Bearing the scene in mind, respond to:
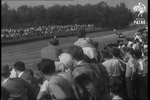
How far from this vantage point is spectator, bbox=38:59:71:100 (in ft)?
11.8

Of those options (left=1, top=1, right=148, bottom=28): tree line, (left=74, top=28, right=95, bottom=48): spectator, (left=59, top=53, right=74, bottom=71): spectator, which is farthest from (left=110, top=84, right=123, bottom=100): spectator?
(left=1, top=1, right=148, bottom=28): tree line

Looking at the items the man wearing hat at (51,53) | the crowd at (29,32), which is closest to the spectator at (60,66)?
the man wearing hat at (51,53)

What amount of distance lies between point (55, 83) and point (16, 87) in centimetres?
60

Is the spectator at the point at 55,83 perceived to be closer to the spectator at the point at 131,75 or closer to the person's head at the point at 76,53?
the person's head at the point at 76,53

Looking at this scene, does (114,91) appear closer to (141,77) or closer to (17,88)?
(141,77)

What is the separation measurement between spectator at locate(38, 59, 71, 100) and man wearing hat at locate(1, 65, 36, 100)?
0.39 m

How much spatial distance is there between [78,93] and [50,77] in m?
0.37

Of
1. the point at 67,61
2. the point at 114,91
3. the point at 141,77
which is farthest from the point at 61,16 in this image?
the point at 67,61

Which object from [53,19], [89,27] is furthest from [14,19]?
[89,27]

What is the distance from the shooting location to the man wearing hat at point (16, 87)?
3.97 m

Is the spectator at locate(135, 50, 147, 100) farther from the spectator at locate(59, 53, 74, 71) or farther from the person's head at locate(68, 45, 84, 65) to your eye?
the person's head at locate(68, 45, 84, 65)

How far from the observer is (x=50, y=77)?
377 centimetres

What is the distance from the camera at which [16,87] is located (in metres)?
3.99

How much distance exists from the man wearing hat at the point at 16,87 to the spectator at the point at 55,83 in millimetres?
386
